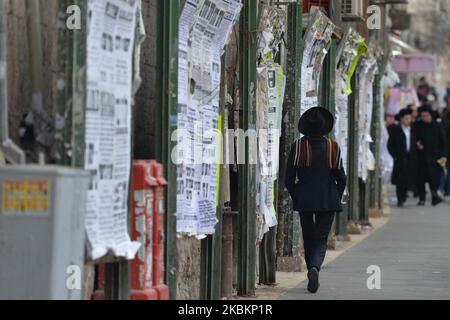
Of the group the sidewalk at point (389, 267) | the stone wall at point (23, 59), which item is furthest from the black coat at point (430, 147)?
the stone wall at point (23, 59)

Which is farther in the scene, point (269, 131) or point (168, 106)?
point (269, 131)

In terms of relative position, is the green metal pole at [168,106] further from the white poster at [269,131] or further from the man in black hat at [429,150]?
the man in black hat at [429,150]

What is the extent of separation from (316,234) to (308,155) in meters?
0.77

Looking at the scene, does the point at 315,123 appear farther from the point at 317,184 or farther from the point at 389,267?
the point at 389,267

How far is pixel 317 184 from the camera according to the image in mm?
13148


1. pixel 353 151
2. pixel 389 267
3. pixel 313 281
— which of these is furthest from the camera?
pixel 353 151

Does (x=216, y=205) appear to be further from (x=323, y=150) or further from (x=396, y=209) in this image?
(x=396, y=209)

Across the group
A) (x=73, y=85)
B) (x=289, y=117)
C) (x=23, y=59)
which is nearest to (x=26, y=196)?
(x=73, y=85)

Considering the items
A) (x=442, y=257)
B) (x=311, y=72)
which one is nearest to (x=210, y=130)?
(x=311, y=72)

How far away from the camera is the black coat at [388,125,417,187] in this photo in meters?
28.0

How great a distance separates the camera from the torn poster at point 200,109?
10477 millimetres

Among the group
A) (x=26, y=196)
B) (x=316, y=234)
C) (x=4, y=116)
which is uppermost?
(x=4, y=116)

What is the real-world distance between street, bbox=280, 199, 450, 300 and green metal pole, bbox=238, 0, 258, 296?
0.46 metres

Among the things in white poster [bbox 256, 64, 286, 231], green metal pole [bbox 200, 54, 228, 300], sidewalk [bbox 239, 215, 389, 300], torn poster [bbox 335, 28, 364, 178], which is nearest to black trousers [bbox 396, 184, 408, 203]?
sidewalk [bbox 239, 215, 389, 300]
